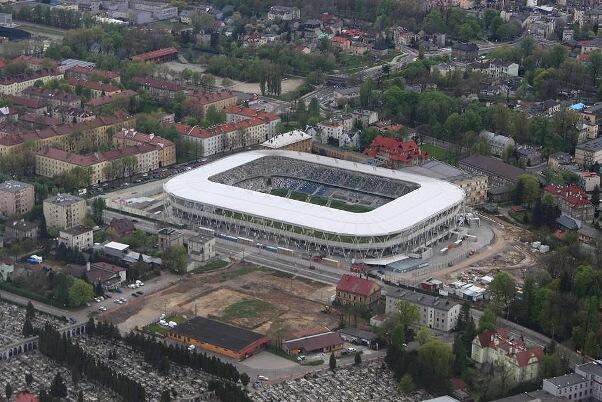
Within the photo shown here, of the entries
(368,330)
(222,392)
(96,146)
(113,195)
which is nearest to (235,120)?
(96,146)

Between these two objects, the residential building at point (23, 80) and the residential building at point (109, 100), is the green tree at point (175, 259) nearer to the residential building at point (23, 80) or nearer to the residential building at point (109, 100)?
the residential building at point (109, 100)

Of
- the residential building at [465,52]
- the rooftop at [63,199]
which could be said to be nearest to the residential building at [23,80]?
the rooftop at [63,199]

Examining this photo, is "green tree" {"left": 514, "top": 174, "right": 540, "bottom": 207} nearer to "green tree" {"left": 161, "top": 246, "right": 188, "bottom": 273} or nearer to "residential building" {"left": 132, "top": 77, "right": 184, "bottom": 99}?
"green tree" {"left": 161, "top": 246, "right": 188, "bottom": 273}

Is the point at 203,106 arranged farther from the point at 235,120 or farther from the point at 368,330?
the point at 368,330

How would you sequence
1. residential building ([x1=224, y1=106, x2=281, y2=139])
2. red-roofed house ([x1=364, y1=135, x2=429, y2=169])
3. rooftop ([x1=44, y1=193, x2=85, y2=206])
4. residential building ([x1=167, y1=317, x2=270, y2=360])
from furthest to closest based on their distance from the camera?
1. residential building ([x1=224, y1=106, x2=281, y2=139])
2. red-roofed house ([x1=364, y1=135, x2=429, y2=169])
3. rooftop ([x1=44, y1=193, x2=85, y2=206])
4. residential building ([x1=167, y1=317, x2=270, y2=360])

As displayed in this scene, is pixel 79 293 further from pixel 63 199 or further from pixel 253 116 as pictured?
pixel 253 116

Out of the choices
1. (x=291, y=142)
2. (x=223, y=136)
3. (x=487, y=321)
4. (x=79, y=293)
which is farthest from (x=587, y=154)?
(x=79, y=293)

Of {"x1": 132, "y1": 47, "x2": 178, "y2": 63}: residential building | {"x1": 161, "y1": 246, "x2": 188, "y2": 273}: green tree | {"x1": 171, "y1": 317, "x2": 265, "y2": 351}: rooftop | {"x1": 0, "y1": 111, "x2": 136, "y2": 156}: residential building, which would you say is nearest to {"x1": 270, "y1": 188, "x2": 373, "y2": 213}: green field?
{"x1": 161, "y1": 246, "x2": 188, "y2": 273}: green tree
